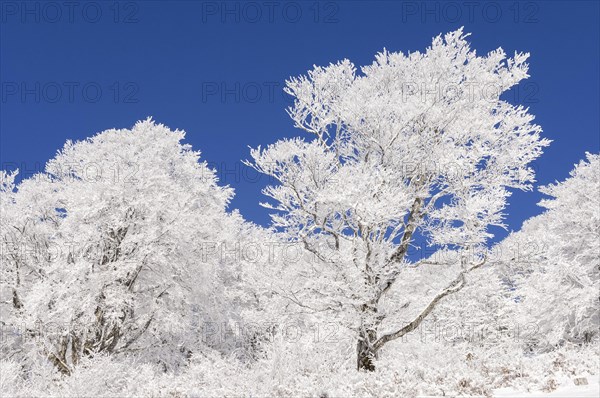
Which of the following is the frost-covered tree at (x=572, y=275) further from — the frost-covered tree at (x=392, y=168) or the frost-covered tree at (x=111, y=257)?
the frost-covered tree at (x=111, y=257)

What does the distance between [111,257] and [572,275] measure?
19459mm

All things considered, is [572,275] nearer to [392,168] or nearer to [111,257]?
[392,168]

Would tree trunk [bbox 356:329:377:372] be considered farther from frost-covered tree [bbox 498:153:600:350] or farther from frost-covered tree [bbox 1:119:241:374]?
frost-covered tree [bbox 498:153:600:350]

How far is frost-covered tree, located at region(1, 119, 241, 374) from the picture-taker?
18109 mm

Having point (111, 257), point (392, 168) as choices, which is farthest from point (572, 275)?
point (111, 257)

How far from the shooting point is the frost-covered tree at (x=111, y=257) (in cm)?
1811

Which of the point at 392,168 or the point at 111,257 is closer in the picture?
the point at 392,168

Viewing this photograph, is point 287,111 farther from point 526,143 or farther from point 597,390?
point 597,390

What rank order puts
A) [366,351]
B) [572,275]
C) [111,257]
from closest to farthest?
[366,351], [111,257], [572,275]

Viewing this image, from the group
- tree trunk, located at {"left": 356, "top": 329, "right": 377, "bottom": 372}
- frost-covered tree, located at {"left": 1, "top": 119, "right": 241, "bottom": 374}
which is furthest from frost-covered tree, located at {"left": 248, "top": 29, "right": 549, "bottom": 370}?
frost-covered tree, located at {"left": 1, "top": 119, "right": 241, "bottom": 374}

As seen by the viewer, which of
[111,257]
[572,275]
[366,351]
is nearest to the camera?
[366,351]

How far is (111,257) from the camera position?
19219 mm

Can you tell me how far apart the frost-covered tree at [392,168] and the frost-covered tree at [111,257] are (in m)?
7.41

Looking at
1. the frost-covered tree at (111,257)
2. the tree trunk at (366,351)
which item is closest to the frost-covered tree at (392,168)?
the tree trunk at (366,351)
